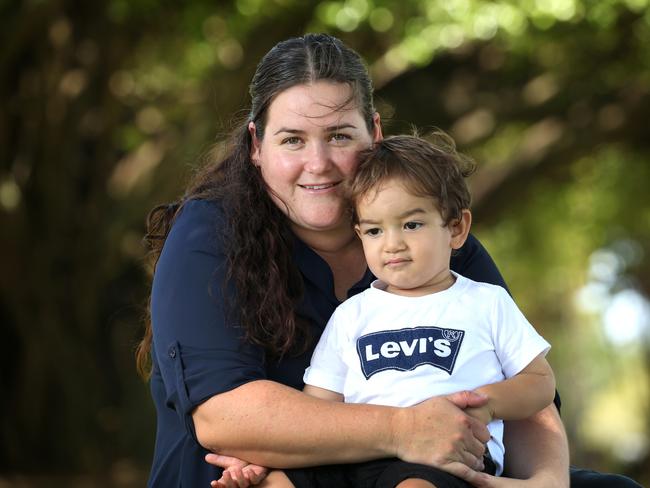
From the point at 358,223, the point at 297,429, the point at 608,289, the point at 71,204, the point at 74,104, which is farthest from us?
the point at 608,289

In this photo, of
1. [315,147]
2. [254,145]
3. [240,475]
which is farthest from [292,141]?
[240,475]

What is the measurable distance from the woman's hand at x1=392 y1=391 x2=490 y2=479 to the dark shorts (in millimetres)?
27

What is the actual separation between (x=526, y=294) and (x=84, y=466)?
28.5ft

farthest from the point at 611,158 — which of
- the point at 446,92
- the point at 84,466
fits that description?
the point at 84,466

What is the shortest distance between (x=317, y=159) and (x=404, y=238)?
1.49ft

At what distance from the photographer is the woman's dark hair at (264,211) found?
337 centimetres

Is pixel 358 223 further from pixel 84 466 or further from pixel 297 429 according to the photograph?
pixel 84 466

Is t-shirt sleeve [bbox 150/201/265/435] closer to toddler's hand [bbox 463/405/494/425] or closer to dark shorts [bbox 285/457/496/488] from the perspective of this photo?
dark shorts [bbox 285/457/496/488]

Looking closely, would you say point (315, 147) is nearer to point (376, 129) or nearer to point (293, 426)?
point (376, 129)

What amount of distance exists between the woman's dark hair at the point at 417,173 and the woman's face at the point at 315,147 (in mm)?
110

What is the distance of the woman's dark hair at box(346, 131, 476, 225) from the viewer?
10.6ft

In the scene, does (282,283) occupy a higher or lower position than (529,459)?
higher

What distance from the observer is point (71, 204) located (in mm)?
11656

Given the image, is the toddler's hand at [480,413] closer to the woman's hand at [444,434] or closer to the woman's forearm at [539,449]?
the woman's hand at [444,434]
